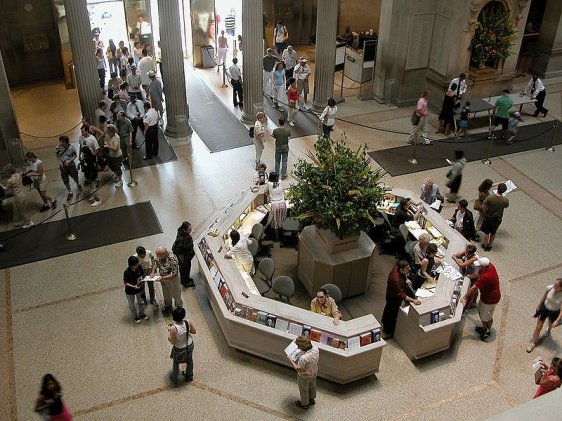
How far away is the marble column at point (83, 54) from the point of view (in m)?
12.5

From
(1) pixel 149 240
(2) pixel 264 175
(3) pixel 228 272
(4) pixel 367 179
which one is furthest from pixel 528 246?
(1) pixel 149 240

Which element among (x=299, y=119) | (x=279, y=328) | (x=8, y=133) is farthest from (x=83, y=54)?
(x=279, y=328)

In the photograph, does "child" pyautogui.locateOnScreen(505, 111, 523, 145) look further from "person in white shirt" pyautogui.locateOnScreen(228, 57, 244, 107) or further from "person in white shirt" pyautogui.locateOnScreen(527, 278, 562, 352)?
"person in white shirt" pyautogui.locateOnScreen(527, 278, 562, 352)

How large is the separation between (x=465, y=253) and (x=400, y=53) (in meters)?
8.39

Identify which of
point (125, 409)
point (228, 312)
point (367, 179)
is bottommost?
point (125, 409)

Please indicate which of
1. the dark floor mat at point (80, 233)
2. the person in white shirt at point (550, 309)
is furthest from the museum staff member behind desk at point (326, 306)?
the dark floor mat at point (80, 233)

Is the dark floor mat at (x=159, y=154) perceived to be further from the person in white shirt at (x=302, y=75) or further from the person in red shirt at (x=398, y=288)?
the person in red shirt at (x=398, y=288)

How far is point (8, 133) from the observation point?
511 inches

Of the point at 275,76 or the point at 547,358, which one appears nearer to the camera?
the point at 547,358

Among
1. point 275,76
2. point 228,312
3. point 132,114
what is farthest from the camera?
point 275,76

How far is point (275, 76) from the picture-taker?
620 inches

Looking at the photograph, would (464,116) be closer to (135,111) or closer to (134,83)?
(135,111)

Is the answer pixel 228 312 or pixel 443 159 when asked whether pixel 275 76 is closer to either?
pixel 443 159

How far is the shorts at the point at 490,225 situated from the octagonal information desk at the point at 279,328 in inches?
145
